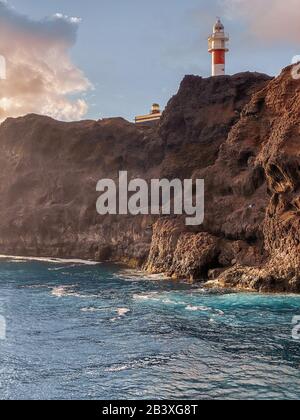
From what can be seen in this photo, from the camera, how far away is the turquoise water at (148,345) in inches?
960

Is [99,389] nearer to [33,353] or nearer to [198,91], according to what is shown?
[33,353]

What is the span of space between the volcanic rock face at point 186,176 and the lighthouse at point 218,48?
49.5 feet

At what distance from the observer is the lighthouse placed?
3947 inches

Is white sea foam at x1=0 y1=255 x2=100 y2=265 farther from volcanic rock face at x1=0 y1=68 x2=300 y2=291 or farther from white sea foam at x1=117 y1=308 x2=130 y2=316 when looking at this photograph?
white sea foam at x1=117 y1=308 x2=130 y2=316

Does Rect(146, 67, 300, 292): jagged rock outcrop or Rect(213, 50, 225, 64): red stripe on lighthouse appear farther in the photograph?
Rect(213, 50, 225, 64): red stripe on lighthouse

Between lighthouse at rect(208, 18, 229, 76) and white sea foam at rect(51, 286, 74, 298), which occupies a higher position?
lighthouse at rect(208, 18, 229, 76)

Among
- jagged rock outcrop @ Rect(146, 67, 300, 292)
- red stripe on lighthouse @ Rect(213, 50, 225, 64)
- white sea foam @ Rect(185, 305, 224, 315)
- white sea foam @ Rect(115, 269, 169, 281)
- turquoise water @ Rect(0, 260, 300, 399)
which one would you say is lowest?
turquoise water @ Rect(0, 260, 300, 399)

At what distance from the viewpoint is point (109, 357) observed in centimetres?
2930

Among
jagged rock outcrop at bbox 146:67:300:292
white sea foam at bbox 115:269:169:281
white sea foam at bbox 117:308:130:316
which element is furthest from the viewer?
white sea foam at bbox 115:269:169:281

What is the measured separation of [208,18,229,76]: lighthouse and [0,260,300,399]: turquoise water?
199 feet

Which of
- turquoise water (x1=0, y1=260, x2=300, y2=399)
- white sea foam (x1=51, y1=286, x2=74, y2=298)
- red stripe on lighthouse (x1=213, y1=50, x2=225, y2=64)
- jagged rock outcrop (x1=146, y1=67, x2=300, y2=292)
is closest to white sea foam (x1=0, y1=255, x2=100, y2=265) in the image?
jagged rock outcrop (x1=146, y1=67, x2=300, y2=292)

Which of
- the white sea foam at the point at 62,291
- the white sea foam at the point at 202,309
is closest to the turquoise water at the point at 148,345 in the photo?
the white sea foam at the point at 202,309

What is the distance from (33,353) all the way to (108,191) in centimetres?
6872

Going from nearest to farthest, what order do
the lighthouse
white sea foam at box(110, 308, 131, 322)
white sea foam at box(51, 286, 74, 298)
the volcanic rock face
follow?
white sea foam at box(110, 308, 131, 322)
white sea foam at box(51, 286, 74, 298)
the volcanic rock face
the lighthouse
